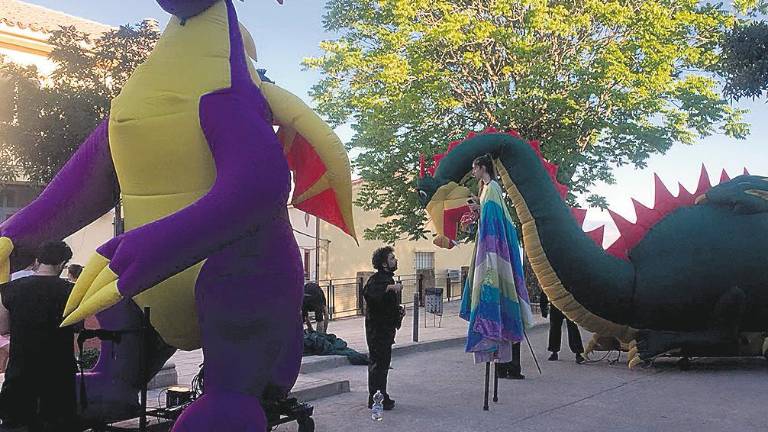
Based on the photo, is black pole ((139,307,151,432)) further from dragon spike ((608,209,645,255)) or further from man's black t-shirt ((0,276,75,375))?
dragon spike ((608,209,645,255))

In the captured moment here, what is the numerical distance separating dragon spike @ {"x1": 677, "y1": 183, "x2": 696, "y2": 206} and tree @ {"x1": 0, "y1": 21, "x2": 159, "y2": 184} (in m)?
7.55

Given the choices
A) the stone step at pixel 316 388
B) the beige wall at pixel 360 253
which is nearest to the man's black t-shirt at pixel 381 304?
the stone step at pixel 316 388

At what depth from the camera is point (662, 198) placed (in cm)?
754

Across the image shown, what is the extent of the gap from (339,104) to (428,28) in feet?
9.19

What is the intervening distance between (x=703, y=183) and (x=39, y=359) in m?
6.96

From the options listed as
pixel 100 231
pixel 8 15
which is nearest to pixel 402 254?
pixel 100 231

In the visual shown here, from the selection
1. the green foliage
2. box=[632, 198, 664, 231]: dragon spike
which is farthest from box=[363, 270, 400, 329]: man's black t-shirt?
the green foliage

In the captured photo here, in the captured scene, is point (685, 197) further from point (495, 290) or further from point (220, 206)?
point (220, 206)

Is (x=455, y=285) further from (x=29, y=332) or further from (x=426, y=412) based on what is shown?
(x=29, y=332)

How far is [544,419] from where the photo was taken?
507 cm

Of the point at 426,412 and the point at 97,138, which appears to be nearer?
the point at 97,138

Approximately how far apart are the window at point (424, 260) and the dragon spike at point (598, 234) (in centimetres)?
1717

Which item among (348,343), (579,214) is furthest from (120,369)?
(348,343)

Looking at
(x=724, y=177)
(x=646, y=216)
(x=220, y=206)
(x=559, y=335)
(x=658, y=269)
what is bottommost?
(x=559, y=335)
